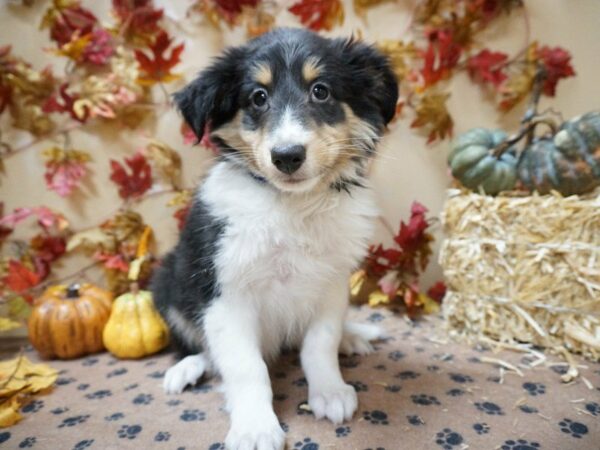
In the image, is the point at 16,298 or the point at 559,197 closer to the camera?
the point at 559,197

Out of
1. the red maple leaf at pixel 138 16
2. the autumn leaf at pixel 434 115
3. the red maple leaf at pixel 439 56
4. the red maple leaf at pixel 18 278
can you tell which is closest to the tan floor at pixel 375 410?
the red maple leaf at pixel 18 278

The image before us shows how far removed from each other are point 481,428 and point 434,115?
1.79 meters

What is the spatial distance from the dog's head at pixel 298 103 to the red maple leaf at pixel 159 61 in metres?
0.90

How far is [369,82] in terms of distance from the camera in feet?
5.18

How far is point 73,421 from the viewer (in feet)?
4.75

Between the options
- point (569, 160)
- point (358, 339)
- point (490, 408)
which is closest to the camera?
point (490, 408)

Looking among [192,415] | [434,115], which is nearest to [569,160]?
[434,115]

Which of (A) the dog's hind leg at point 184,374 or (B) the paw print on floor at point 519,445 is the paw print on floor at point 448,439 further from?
(A) the dog's hind leg at point 184,374

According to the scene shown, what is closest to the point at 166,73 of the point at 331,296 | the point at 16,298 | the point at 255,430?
the point at 16,298

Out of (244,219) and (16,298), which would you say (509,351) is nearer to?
(244,219)

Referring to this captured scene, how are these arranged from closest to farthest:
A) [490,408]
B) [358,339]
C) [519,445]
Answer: [519,445]
[490,408]
[358,339]

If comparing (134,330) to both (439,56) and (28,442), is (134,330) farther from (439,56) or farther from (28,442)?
(439,56)

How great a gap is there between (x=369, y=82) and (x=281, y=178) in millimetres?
585

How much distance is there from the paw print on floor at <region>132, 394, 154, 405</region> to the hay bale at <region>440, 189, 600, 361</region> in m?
1.47
